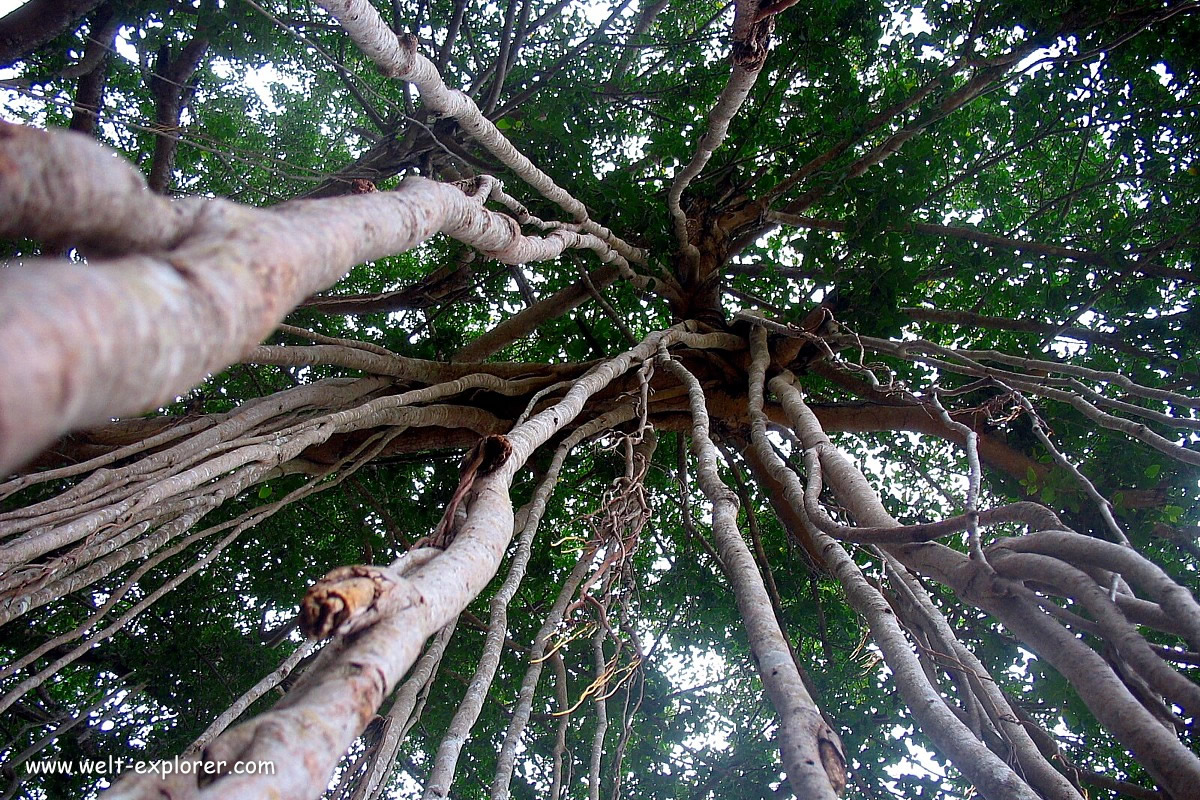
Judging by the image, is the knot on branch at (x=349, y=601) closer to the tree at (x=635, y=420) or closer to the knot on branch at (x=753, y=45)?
the tree at (x=635, y=420)

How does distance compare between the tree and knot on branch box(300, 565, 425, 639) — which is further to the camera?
the tree

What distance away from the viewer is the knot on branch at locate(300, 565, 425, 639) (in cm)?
88

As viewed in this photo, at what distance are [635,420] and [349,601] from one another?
2540 millimetres

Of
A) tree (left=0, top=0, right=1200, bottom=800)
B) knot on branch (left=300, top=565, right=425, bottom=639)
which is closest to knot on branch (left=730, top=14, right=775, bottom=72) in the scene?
tree (left=0, top=0, right=1200, bottom=800)

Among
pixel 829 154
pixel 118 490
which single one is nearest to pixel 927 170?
pixel 829 154

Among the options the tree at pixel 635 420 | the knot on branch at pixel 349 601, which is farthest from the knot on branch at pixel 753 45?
the knot on branch at pixel 349 601

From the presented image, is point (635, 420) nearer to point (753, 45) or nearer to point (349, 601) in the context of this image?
point (753, 45)

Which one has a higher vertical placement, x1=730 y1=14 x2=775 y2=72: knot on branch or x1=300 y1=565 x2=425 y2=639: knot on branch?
x1=730 y1=14 x2=775 y2=72: knot on branch

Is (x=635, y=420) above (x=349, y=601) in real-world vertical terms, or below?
above

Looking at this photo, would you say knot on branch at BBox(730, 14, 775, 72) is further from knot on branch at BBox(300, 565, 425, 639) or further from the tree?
knot on branch at BBox(300, 565, 425, 639)

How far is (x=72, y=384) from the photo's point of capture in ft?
1.50

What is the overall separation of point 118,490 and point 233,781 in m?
1.67

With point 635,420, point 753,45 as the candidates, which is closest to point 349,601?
point 753,45

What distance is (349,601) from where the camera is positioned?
89 centimetres
